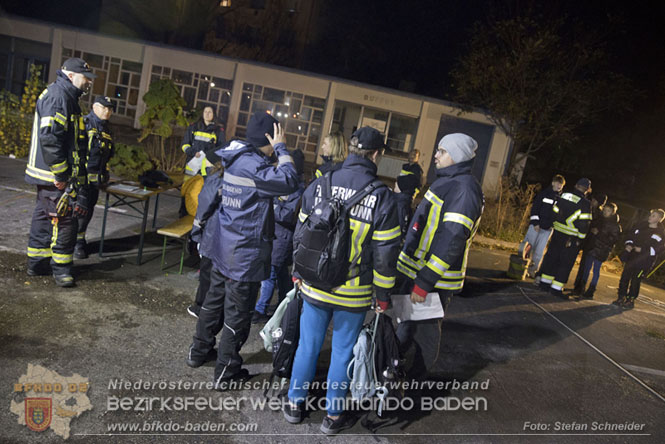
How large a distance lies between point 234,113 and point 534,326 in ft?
59.3

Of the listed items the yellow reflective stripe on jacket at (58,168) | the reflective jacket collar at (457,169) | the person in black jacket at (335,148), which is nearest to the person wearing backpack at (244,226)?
the reflective jacket collar at (457,169)

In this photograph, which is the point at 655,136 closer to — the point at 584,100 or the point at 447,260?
the point at 584,100

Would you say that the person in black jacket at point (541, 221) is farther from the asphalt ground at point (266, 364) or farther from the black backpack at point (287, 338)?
the black backpack at point (287, 338)

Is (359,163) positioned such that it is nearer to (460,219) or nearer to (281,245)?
(460,219)

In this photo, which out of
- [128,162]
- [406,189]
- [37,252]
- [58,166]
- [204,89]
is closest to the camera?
[58,166]

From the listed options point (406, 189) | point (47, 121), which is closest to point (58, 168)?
point (47, 121)

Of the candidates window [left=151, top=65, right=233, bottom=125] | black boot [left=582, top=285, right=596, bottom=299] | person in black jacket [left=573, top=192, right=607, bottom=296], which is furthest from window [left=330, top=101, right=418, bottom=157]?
black boot [left=582, top=285, right=596, bottom=299]

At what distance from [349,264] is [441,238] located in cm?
82

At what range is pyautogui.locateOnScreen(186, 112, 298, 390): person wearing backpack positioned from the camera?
344cm

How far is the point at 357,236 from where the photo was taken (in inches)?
121

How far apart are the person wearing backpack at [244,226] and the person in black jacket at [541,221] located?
19.2ft

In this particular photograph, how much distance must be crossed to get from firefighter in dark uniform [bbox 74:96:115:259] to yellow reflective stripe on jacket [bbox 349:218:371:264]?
12.6 ft

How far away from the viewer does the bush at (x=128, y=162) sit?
983 centimetres

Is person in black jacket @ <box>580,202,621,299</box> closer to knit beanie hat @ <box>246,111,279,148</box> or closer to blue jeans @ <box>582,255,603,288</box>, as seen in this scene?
blue jeans @ <box>582,255,603,288</box>
